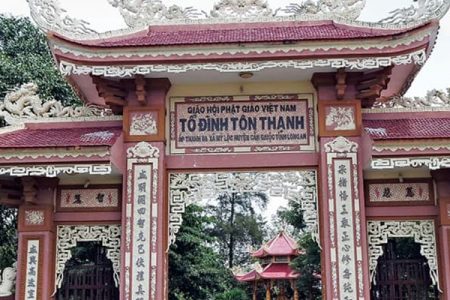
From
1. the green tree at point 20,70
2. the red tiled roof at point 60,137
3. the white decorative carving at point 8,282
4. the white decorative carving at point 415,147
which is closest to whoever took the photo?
the white decorative carving at point 415,147

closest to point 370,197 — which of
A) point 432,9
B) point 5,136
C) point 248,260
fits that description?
point 432,9

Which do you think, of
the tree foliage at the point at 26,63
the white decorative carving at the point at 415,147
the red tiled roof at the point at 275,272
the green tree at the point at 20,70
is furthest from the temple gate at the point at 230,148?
the red tiled roof at the point at 275,272

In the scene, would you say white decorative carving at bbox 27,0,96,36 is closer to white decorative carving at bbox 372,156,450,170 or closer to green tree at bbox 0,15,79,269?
white decorative carving at bbox 372,156,450,170

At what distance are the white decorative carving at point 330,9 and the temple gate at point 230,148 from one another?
34 cm

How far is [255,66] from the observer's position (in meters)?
6.52

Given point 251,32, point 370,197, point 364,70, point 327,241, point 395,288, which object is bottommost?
point 395,288

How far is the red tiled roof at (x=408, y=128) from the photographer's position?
6398mm

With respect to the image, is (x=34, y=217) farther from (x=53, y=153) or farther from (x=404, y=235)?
(x=404, y=235)

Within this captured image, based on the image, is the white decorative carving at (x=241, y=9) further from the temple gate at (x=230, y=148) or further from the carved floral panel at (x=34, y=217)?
the carved floral panel at (x=34, y=217)

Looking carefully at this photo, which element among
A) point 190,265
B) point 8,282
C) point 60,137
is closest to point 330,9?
point 60,137

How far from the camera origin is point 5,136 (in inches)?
279

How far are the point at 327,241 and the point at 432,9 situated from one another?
284 centimetres

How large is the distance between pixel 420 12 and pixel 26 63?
9.54m

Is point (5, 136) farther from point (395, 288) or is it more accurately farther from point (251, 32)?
point (395, 288)
